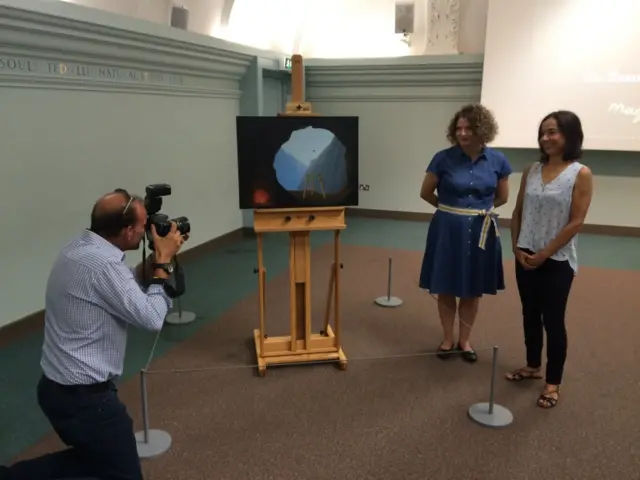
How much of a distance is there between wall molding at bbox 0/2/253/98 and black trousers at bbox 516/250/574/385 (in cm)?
289

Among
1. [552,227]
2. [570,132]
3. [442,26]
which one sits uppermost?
[442,26]

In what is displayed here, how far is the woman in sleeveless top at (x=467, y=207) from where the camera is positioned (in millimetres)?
2812

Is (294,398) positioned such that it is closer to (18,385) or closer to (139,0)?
(18,385)

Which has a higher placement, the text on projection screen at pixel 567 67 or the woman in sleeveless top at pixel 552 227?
the text on projection screen at pixel 567 67

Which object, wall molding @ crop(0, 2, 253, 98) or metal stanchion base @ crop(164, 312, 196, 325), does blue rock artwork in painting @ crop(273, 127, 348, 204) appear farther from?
wall molding @ crop(0, 2, 253, 98)

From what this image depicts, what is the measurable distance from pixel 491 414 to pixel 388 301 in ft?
5.16

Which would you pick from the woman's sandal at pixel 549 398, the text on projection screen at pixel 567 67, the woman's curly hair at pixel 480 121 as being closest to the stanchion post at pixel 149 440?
the woman's sandal at pixel 549 398

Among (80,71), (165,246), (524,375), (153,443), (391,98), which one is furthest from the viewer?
(391,98)

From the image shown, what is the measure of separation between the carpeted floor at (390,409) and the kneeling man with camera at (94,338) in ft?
1.55

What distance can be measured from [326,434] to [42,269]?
7.32ft

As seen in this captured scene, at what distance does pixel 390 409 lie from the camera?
8.79ft

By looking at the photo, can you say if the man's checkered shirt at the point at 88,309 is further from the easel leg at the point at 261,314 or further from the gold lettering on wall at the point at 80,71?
the gold lettering on wall at the point at 80,71

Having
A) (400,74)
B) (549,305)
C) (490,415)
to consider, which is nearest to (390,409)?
(490,415)

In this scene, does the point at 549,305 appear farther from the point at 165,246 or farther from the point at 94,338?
the point at 94,338
